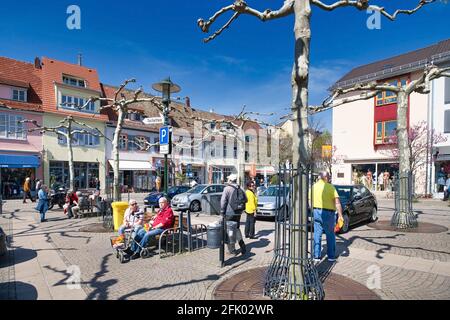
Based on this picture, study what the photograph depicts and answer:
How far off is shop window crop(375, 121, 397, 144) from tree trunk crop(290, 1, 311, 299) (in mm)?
23378

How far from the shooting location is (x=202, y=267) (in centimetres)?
Answer: 543

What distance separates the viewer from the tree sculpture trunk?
348 inches

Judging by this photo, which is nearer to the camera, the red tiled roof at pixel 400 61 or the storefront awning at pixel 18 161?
the storefront awning at pixel 18 161

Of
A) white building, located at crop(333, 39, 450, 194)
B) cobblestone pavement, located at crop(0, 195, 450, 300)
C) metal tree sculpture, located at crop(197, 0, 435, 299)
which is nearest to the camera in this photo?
metal tree sculpture, located at crop(197, 0, 435, 299)

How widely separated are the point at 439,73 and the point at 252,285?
29.8 ft

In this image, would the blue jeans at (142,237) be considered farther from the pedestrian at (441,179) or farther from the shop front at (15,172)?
the pedestrian at (441,179)

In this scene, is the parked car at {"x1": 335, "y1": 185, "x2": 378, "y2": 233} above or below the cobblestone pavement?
above

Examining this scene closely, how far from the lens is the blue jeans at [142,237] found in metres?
6.05

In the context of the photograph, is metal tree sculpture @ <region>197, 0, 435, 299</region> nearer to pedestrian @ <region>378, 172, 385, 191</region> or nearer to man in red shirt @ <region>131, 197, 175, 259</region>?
man in red shirt @ <region>131, 197, 175, 259</region>

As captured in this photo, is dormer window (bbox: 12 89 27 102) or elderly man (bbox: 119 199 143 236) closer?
elderly man (bbox: 119 199 143 236)

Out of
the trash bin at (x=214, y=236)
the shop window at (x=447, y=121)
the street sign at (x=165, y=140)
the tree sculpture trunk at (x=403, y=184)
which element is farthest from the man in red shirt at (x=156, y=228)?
the shop window at (x=447, y=121)

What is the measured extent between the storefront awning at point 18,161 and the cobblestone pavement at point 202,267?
53.5ft

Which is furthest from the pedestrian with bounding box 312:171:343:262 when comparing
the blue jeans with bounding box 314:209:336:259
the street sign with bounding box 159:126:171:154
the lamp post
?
the lamp post
